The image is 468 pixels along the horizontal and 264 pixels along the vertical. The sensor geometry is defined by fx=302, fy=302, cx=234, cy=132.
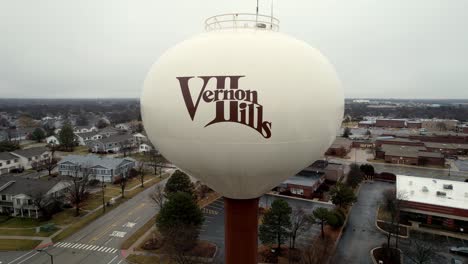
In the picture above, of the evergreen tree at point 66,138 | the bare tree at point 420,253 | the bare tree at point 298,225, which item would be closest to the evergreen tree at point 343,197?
the bare tree at point 298,225

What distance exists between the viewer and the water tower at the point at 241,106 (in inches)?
→ 344

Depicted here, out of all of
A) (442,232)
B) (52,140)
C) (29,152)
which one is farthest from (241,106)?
(52,140)

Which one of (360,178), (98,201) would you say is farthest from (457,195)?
(98,201)

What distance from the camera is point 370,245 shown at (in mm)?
24266

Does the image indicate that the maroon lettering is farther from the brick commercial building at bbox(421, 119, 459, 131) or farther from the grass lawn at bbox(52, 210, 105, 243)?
the brick commercial building at bbox(421, 119, 459, 131)

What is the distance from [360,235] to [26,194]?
3231 centimetres

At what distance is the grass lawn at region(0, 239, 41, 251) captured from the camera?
2422 cm

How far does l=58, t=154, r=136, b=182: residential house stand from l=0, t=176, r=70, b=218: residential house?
618cm

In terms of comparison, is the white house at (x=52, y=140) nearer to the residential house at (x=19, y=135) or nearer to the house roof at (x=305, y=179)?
the residential house at (x=19, y=135)

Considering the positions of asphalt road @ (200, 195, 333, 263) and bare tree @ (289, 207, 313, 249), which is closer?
bare tree @ (289, 207, 313, 249)

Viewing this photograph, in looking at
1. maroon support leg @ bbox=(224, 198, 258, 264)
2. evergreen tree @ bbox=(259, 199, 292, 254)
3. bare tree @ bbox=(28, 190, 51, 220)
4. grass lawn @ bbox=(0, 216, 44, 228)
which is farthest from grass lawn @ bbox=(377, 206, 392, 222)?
grass lawn @ bbox=(0, 216, 44, 228)

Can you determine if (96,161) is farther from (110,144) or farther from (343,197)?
(343,197)

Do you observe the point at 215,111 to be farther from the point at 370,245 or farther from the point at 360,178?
the point at 360,178

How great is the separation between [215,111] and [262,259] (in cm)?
1700
